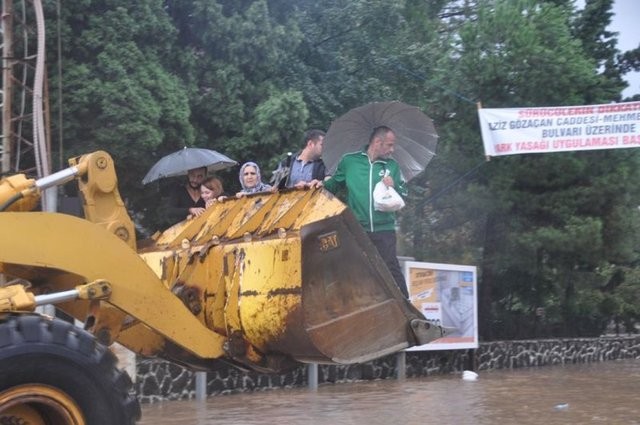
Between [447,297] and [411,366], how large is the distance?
46.1 inches

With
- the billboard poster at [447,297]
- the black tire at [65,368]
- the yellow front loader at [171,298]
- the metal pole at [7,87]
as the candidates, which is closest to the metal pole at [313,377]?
the billboard poster at [447,297]

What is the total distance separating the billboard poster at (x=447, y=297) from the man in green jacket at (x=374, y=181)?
21.6 feet

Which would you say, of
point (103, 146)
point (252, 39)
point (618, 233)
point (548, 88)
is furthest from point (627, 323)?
point (103, 146)

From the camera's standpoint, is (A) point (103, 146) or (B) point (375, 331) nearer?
(B) point (375, 331)

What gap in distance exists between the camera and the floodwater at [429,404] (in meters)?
8.97

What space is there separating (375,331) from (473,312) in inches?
395

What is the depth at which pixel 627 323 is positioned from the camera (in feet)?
76.0

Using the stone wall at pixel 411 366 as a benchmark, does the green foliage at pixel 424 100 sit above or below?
above

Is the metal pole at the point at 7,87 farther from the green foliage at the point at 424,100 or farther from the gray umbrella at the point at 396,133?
the gray umbrella at the point at 396,133

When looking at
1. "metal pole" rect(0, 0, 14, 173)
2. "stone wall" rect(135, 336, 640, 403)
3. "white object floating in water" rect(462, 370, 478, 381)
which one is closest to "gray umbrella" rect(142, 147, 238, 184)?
"stone wall" rect(135, 336, 640, 403)

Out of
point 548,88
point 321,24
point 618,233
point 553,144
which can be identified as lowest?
point 618,233

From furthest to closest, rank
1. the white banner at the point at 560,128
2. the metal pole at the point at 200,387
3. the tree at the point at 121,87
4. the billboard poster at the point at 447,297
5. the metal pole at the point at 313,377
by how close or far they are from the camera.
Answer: the white banner at the point at 560,128, the billboard poster at the point at 447,297, the tree at the point at 121,87, the metal pole at the point at 313,377, the metal pole at the point at 200,387

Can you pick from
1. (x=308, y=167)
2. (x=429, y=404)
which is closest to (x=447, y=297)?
(x=429, y=404)

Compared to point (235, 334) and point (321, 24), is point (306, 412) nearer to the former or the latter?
point (235, 334)
